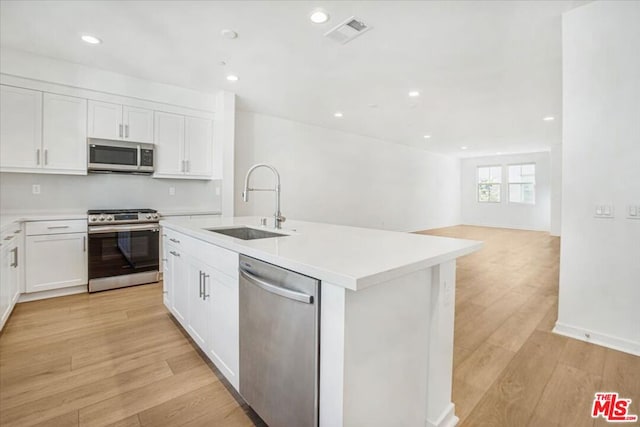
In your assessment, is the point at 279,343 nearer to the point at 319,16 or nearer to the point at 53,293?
the point at 319,16

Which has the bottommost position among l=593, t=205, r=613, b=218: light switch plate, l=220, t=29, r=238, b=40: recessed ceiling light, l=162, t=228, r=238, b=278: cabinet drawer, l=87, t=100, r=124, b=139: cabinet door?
l=162, t=228, r=238, b=278: cabinet drawer

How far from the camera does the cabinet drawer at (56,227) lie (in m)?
3.10

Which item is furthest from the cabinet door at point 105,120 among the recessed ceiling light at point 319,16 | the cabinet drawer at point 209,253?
the recessed ceiling light at point 319,16

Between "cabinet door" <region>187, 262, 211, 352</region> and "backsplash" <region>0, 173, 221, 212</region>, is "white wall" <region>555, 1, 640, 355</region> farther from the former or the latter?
"backsplash" <region>0, 173, 221, 212</region>

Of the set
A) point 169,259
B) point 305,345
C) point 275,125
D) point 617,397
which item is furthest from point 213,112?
point 617,397

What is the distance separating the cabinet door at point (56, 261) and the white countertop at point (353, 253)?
8.10 ft

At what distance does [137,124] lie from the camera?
12.3 feet

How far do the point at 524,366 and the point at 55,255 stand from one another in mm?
4522

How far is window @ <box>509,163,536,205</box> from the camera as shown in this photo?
9.53 m

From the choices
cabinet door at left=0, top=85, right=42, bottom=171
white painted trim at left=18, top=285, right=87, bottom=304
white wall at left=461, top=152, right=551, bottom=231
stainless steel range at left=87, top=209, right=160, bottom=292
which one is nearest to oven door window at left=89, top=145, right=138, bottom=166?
cabinet door at left=0, top=85, right=42, bottom=171

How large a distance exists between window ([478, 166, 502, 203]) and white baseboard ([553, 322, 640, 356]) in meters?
8.95

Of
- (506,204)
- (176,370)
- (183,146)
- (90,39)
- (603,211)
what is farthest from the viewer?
A: (506,204)

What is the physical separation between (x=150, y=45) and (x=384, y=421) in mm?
3625

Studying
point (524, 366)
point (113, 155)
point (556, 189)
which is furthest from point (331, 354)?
point (556, 189)
